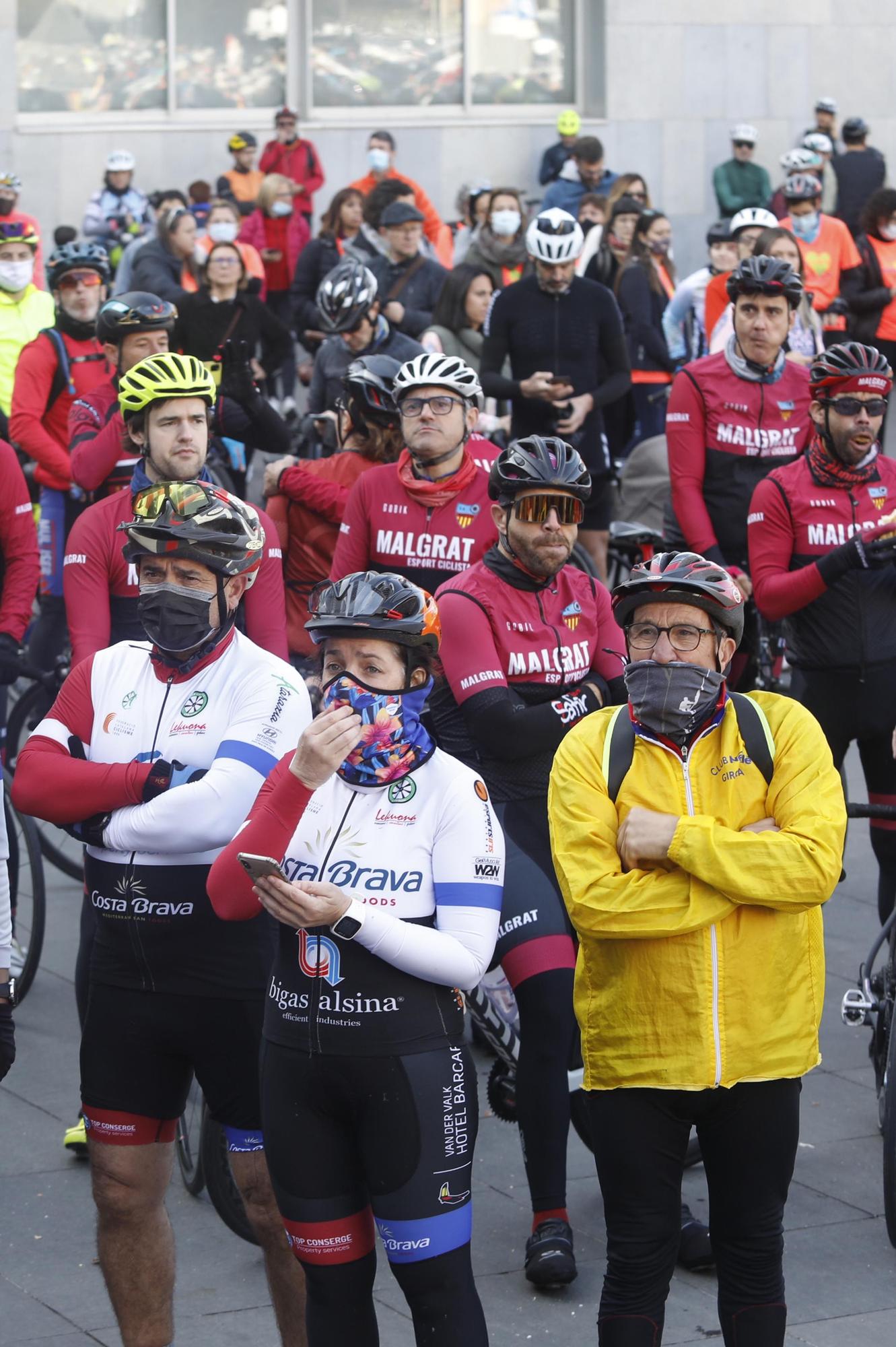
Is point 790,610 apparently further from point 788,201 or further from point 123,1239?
point 788,201

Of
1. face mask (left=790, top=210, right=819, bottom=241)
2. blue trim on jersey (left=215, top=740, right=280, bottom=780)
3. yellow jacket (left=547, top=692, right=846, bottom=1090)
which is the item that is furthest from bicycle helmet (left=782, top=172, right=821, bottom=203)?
blue trim on jersey (left=215, top=740, right=280, bottom=780)

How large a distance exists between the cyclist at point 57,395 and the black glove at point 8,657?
4.56ft

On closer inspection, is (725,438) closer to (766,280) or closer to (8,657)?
(766,280)

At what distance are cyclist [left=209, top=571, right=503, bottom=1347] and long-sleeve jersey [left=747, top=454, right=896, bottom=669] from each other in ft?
9.27

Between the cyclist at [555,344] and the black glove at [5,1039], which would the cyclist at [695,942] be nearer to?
the black glove at [5,1039]

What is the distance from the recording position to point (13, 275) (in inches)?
421

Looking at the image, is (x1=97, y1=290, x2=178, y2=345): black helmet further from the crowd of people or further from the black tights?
the black tights

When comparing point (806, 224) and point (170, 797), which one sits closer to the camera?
point (170, 797)

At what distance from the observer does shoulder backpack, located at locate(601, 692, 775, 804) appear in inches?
155

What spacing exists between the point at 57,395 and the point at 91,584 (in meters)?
2.82

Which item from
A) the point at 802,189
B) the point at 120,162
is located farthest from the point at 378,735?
the point at 120,162

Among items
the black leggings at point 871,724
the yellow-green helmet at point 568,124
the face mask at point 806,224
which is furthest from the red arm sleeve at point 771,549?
the yellow-green helmet at point 568,124

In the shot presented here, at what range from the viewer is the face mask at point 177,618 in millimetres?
4199

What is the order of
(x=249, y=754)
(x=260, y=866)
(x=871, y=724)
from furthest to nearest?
(x=871, y=724) → (x=249, y=754) → (x=260, y=866)
